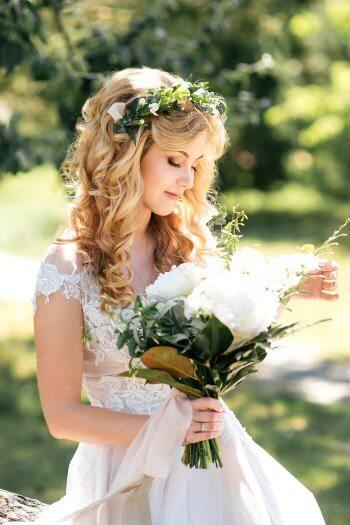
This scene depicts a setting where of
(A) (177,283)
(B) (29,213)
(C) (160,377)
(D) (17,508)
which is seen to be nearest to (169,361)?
(C) (160,377)

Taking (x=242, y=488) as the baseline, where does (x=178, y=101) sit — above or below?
above

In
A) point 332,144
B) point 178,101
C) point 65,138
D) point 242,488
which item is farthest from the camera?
point 332,144

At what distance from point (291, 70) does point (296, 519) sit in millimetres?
14935

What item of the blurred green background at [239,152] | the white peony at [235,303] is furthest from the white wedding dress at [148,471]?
the blurred green background at [239,152]

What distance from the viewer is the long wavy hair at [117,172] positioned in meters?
2.96

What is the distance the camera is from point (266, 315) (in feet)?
7.78

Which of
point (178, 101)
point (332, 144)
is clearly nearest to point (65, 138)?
point (178, 101)

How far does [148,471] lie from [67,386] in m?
0.35

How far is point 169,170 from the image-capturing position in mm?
2977

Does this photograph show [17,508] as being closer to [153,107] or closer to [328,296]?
[328,296]

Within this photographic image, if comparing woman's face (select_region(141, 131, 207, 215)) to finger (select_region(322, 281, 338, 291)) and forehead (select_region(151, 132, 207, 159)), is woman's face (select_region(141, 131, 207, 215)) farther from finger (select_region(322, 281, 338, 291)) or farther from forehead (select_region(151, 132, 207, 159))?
finger (select_region(322, 281, 338, 291))

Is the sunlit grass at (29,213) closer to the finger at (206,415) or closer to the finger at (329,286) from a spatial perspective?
the finger at (329,286)

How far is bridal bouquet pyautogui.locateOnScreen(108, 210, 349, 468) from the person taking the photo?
7.70ft

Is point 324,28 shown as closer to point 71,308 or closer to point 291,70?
point 291,70
